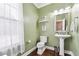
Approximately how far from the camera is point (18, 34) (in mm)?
1485

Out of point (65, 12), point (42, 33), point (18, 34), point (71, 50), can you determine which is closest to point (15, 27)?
point (18, 34)

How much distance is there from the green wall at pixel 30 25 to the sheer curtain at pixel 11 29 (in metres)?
0.07

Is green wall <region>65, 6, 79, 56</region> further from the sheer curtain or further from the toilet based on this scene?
the sheer curtain

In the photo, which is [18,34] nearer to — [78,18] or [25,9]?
[25,9]

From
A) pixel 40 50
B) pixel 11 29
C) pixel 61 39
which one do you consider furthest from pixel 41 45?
pixel 11 29

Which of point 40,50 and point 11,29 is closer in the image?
point 11,29

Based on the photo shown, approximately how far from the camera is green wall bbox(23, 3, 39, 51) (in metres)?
1.51

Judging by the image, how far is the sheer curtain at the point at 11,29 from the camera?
133cm

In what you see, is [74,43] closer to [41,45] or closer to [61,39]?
[61,39]

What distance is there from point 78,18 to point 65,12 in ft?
0.84

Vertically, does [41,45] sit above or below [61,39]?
below

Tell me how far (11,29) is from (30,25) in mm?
341

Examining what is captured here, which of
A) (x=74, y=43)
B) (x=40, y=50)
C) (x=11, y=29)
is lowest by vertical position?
(x=40, y=50)

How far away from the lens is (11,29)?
55.8 inches
